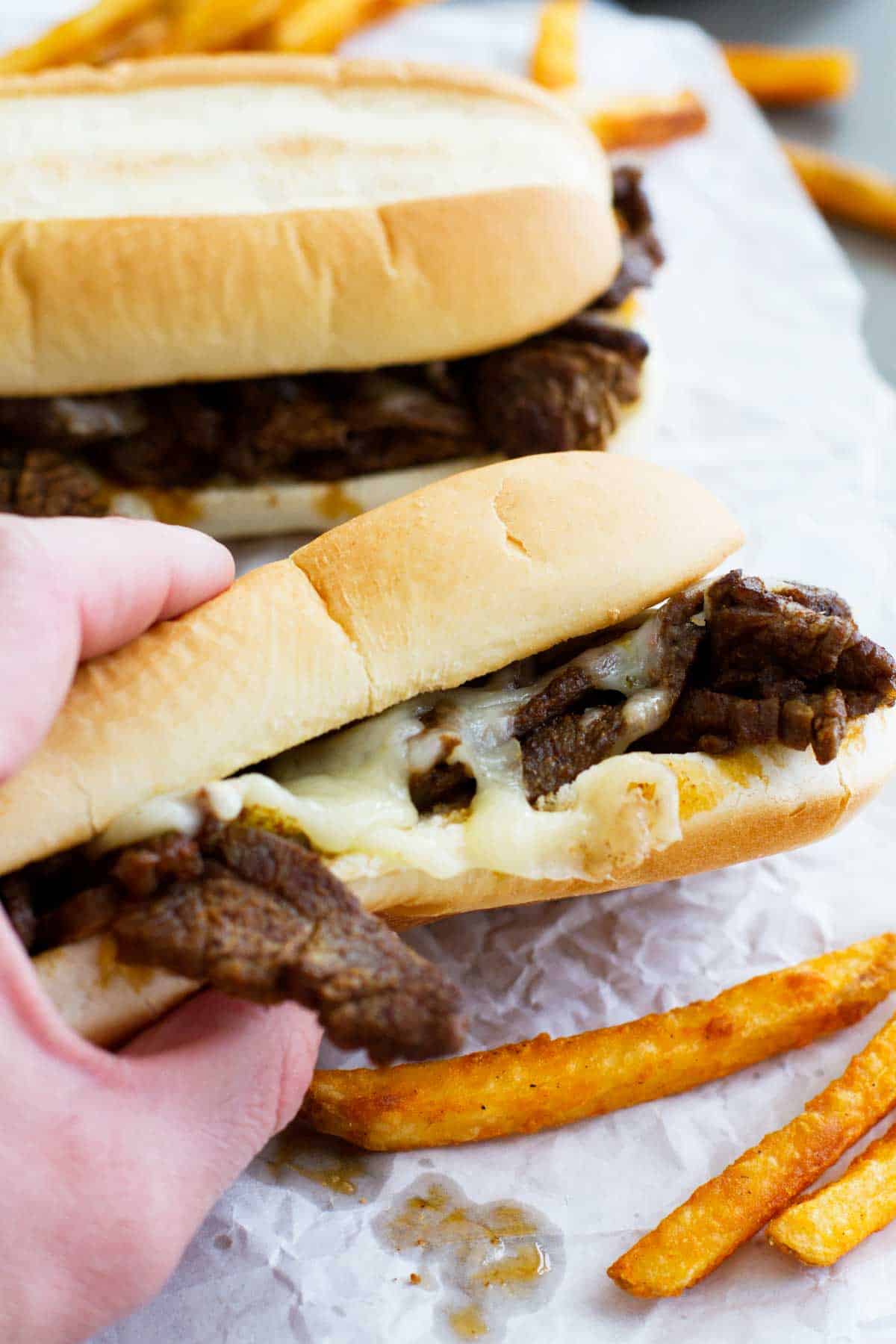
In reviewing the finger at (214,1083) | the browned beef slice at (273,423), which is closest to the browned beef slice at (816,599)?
the finger at (214,1083)

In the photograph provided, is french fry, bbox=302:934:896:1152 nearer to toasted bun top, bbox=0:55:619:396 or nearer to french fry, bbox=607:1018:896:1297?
french fry, bbox=607:1018:896:1297

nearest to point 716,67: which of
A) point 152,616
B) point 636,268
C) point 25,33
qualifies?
point 636,268

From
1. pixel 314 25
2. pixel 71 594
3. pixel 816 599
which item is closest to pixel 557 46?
pixel 314 25

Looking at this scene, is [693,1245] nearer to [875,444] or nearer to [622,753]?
[622,753]

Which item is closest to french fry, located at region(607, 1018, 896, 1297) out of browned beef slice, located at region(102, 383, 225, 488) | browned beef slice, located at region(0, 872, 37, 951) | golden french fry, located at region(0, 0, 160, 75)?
browned beef slice, located at region(0, 872, 37, 951)

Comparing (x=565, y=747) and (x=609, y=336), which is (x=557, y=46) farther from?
(x=565, y=747)

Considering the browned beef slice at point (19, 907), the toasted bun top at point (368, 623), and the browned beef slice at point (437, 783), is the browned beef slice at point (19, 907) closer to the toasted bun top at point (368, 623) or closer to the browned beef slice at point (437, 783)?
the toasted bun top at point (368, 623)

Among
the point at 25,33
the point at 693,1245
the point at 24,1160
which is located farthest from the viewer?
the point at 25,33
